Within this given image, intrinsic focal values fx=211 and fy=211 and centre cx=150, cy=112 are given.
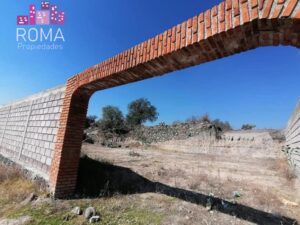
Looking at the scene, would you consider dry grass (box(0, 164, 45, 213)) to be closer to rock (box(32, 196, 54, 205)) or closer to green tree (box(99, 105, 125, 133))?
rock (box(32, 196, 54, 205))

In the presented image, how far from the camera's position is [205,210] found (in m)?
4.56

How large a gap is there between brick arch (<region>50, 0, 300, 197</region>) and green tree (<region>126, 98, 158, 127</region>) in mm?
35933

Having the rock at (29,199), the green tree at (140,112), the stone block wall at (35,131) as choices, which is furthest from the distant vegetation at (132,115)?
the rock at (29,199)

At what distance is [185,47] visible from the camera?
2.71 meters

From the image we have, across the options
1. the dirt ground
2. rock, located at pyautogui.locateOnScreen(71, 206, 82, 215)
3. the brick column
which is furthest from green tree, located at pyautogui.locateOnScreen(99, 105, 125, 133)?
rock, located at pyautogui.locateOnScreen(71, 206, 82, 215)

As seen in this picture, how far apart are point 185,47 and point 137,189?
442 centimetres

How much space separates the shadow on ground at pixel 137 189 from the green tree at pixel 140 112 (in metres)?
34.0

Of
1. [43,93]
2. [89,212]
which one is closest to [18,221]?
[89,212]

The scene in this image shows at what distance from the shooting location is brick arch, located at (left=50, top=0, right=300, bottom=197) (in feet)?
6.56

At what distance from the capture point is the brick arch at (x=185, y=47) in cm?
200

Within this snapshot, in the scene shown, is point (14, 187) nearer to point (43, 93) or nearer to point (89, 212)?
point (89, 212)

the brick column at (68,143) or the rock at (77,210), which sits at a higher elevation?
the brick column at (68,143)

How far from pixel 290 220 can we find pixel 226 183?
2.82 metres

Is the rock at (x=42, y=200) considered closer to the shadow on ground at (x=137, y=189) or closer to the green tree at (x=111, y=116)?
the shadow on ground at (x=137, y=189)
